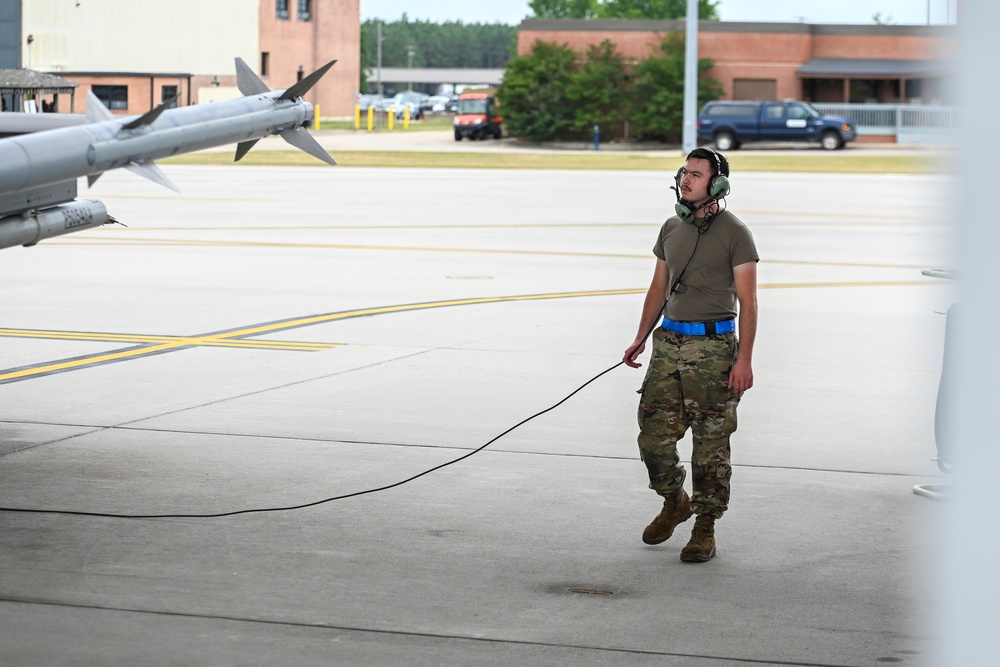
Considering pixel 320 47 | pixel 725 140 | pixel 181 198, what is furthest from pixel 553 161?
pixel 320 47

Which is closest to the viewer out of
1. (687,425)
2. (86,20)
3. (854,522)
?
(687,425)

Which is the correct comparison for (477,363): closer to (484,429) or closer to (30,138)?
(484,429)

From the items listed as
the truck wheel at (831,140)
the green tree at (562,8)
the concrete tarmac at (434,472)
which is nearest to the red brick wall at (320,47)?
the green tree at (562,8)

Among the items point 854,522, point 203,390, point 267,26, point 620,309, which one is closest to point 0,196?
point 203,390

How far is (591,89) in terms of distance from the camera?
→ 213 feet

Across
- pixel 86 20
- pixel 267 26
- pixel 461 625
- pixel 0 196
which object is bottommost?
pixel 461 625

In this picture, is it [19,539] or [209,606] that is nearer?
[209,606]

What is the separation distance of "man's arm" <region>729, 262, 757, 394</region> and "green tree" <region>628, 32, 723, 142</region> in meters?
58.1

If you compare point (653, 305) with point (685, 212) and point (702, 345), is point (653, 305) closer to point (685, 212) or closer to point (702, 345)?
point (702, 345)

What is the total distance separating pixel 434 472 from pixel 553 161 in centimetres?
4381

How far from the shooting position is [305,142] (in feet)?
37.3

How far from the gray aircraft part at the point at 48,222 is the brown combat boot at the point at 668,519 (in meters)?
5.87

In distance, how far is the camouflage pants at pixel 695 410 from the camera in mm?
6426

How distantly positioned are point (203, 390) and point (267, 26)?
83721 millimetres
